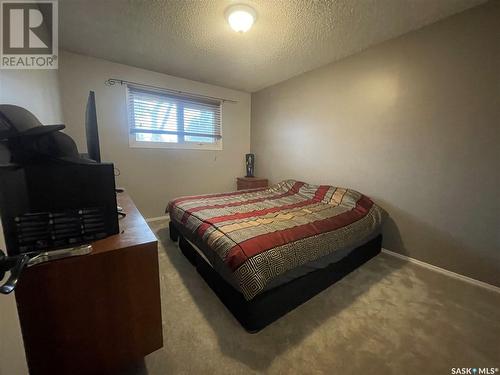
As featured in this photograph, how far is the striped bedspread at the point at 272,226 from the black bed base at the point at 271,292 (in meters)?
0.13

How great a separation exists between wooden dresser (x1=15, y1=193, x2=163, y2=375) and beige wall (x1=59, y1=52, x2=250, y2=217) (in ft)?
7.96

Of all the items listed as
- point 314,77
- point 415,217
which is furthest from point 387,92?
point 415,217

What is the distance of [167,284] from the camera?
1761 mm

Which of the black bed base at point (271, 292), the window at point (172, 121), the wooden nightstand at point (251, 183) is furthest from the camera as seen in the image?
the wooden nightstand at point (251, 183)

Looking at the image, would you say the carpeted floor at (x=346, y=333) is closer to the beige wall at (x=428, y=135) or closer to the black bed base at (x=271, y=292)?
the black bed base at (x=271, y=292)

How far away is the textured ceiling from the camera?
1.72 meters

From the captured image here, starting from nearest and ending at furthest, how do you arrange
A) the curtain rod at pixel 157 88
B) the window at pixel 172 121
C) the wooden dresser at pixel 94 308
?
1. the wooden dresser at pixel 94 308
2. the curtain rod at pixel 157 88
3. the window at pixel 172 121

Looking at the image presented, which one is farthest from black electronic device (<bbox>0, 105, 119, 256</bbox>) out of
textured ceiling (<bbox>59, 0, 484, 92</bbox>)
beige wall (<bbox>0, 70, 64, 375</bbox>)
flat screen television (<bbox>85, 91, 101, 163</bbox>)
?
textured ceiling (<bbox>59, 0, 484, 92</bbox>)

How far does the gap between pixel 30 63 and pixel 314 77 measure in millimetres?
3053

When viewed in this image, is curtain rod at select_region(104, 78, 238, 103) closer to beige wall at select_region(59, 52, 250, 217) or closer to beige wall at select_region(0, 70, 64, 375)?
beige wall at select_region(59, 52, 250, 217)

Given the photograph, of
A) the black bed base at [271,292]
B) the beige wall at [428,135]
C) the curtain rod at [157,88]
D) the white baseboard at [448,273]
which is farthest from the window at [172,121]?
the white baseboard at [448,273]

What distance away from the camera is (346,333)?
129 centimetres

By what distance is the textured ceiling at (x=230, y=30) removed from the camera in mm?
1724

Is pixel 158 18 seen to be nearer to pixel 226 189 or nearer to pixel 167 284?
pixel 167 284
